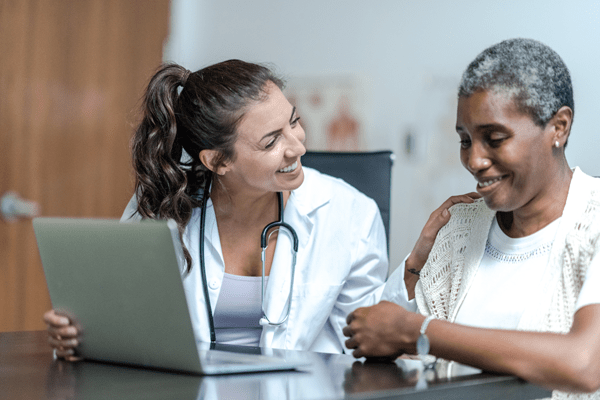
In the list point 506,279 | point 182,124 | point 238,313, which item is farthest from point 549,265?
point 182,124

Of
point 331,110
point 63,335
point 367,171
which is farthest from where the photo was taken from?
point 331,110

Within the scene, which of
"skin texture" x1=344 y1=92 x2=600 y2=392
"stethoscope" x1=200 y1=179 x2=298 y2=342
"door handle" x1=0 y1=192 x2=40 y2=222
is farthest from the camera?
"door handle" x1=0 y1=192 x2=40 y2=222

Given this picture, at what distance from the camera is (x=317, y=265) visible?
60.2 inches

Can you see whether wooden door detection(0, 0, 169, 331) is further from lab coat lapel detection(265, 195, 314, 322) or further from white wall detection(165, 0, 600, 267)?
lab coat lapel detection(265, 195, 314, 322)

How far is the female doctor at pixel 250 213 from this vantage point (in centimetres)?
147

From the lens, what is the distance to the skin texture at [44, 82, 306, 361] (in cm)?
147

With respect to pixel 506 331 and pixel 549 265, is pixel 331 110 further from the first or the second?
pixel 506 331

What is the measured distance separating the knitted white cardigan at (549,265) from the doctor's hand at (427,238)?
0.13 feet

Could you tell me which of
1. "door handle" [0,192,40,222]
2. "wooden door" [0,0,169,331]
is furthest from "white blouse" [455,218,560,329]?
"door handle" [0,192,40,222]

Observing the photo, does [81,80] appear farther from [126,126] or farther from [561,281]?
[561,281]

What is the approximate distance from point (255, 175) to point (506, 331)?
2.71 feet

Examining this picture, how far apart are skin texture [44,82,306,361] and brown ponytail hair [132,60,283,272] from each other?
28 mm

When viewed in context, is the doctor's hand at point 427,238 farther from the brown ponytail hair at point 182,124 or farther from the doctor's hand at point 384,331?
the brown ponytail hair at point 182,124

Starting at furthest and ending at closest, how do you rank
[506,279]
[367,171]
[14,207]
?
[14,207]
[367,171]
[506,279]
